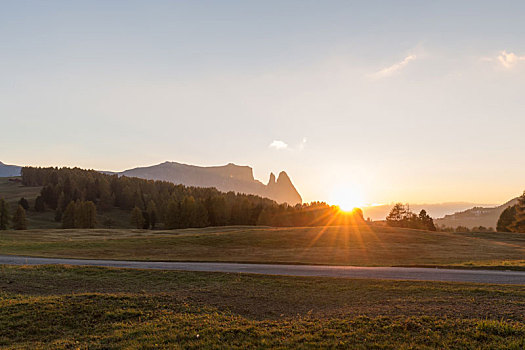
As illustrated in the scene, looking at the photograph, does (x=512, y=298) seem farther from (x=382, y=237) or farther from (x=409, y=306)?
(x=382, y=237)

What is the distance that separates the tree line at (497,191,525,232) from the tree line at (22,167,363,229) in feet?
140

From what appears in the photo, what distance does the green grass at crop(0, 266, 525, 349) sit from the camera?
10.1m

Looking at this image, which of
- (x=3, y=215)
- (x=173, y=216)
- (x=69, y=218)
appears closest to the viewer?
(x=3, y=215)

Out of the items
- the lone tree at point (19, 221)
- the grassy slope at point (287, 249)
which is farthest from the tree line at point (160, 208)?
the grassy slope at point (287, 249)

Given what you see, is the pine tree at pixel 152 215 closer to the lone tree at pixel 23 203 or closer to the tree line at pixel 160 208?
the tree line at pixel 160 208

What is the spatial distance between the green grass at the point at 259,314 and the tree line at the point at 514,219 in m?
79.6

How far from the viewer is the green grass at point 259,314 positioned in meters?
10.1

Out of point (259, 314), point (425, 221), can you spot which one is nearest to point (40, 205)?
point (425, 221)

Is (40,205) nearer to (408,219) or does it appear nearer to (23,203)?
(23,203)

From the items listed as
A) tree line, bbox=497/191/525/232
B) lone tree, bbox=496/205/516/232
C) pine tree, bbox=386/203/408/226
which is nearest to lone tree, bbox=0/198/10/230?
pine tree, bbox=386/203/408/226

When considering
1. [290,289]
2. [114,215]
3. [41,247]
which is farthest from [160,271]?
[114,215]

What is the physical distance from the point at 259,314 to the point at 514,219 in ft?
326

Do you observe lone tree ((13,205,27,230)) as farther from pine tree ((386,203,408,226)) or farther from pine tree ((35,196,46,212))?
pine tree ((386,203,408,226))

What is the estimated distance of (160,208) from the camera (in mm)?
121500
